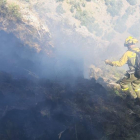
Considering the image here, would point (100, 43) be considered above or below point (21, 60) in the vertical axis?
above

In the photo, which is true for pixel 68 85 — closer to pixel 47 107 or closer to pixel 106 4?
pixel 47 107

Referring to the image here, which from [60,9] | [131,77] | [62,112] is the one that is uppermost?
[60,9]

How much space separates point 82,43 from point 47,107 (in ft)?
31.8

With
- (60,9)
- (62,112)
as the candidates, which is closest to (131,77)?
(62,112)

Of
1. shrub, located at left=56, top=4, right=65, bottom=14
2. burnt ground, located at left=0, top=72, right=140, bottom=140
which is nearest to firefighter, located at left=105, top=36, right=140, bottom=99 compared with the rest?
burnt ground, located at left=0, top=72, right=140, bottom=140

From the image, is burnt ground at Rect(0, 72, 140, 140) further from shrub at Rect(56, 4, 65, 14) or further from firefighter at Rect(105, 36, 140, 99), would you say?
shrub at Rect(56, 4, 65, 14)

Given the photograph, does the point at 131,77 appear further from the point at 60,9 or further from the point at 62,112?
the point at 60,9

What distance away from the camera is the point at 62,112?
5.55 metres

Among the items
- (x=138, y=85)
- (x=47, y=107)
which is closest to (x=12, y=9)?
(x=47, y=107)

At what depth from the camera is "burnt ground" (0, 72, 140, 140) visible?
14.8ft

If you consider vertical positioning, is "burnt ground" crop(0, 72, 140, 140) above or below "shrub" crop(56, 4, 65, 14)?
below

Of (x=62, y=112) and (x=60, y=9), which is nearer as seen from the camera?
(x=62, y=112)

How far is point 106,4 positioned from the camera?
21.1m

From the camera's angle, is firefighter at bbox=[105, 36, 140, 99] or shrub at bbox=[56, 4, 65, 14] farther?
shrub at bbox=[56, 4, 65, 14]
